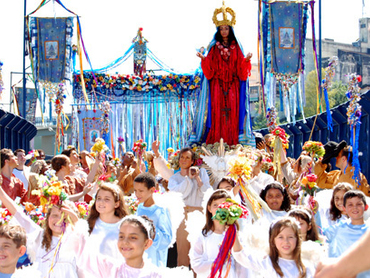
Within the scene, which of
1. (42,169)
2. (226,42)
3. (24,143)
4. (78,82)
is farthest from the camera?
(24,143)

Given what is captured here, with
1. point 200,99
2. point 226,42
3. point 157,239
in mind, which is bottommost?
point 157,239

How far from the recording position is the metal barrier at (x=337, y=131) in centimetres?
1036

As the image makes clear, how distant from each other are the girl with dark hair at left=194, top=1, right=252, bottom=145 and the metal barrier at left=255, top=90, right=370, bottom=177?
1937 mm

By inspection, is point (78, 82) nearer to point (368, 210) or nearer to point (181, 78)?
point (181, 78)

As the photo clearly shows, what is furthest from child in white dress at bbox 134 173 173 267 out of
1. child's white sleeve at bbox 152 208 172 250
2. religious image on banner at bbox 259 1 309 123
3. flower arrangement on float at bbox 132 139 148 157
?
religious image on banner at bbox 259 1 309 123

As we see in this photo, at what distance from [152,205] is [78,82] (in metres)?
8.89

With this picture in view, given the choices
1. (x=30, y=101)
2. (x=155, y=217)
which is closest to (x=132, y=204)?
(x=155, y=217)

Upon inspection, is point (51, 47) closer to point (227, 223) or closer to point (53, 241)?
point (53, 241)

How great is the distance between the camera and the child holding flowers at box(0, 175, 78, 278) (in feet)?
16.8

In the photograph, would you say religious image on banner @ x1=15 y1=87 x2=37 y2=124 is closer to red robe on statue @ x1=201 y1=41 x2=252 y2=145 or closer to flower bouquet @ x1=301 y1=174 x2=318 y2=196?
red robe on statue @ x1=201 y1=41 x2=252 y2=145

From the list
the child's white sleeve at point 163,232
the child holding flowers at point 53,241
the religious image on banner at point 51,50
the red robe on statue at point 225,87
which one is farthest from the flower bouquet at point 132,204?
the religious image on banner at point 51,50

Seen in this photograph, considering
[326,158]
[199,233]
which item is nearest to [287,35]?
[326,158]

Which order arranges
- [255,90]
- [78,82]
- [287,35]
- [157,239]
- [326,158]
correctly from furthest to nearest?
1. [255,90]
2. [78,82]
3. [287,35]
4. [326,158]
5. [157,239]

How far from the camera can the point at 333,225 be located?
6344 mm
